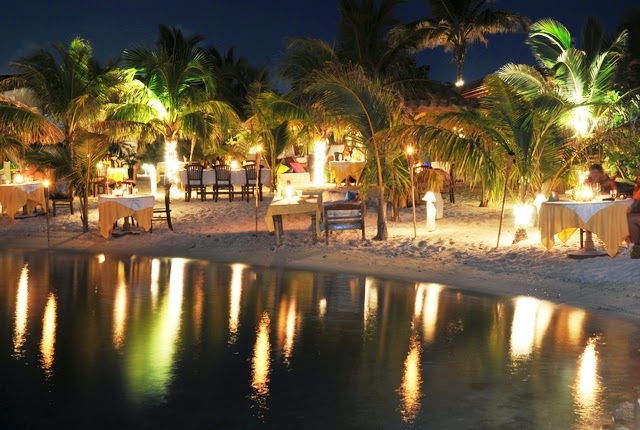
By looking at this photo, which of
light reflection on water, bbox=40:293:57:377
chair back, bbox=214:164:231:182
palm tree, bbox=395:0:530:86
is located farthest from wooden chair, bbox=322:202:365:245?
palm tree, bbox=395:0:530:86

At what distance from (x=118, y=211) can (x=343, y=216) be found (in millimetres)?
4215

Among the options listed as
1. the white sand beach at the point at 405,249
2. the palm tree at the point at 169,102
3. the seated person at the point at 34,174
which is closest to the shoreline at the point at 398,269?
A: the white sand beach at the point at 405,249

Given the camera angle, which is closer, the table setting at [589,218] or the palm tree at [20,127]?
the table setting at [589,218]

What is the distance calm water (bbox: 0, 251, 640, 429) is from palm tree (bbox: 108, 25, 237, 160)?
12.7 meters

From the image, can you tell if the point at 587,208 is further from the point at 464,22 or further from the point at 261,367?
the point at 464,22

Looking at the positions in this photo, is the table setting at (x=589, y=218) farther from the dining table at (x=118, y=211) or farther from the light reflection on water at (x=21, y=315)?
the dining table at (x=118, y=211)

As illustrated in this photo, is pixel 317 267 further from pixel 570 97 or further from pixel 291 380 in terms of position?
pixel 570 97

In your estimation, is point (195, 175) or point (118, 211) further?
point (195, 175)

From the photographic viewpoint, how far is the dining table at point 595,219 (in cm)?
1344

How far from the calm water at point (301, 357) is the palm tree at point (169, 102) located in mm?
12727

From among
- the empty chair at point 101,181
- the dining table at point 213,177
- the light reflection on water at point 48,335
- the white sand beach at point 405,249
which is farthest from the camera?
the empty chair at point 101,181

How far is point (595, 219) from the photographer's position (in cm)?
1348

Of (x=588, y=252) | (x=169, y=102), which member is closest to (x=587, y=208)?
(x=588, y=252)

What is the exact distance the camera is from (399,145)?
16953mm
